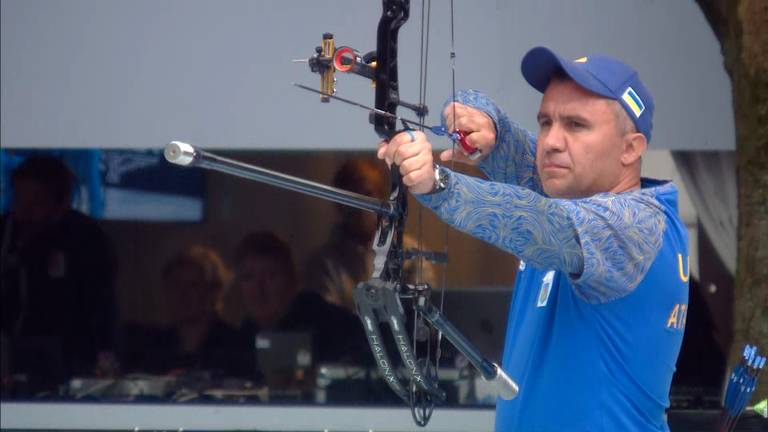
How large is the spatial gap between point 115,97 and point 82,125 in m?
0.22

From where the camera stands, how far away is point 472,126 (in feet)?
8.37

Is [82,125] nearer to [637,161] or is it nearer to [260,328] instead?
[260,328]

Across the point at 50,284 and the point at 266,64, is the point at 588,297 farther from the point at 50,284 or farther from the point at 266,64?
the point at 50,284

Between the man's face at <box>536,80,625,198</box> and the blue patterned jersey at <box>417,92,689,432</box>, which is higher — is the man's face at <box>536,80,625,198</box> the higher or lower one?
the higher one

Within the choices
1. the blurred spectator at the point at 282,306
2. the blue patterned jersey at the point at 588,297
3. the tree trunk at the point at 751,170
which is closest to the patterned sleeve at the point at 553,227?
the blue patterned jersey at the point at 588,297

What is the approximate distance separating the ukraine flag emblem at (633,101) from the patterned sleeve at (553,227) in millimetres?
268

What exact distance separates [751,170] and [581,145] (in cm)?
242

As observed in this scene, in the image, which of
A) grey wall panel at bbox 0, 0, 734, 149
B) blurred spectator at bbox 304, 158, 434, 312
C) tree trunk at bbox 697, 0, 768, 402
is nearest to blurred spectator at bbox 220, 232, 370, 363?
blurred spectator at bbox 304, 158, 434, 312

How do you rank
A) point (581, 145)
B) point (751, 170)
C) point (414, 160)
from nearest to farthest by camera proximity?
point (414, 160), point (581, 145), point (751, 170)

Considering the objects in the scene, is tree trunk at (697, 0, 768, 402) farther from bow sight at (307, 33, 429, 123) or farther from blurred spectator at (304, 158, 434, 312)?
bow sight at (307, 33, 429, 123)

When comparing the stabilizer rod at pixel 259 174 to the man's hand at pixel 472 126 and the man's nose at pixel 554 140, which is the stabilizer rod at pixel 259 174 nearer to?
the man's nose at pixel 554 140

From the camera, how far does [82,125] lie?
18.7 feet

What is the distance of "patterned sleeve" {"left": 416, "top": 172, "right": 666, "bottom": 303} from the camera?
1957 millimetres

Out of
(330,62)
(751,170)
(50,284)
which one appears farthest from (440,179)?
(50,284)
